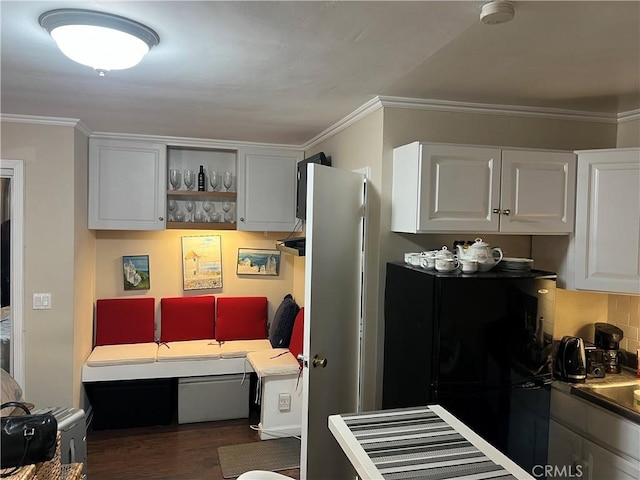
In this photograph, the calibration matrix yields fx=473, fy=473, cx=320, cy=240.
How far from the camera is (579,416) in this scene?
2.46 metres

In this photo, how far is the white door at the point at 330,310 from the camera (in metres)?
2.31

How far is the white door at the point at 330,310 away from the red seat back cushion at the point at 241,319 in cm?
189

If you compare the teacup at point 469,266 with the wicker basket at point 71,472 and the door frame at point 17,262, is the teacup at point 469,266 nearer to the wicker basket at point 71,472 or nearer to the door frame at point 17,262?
the wicker basket at point 71,472

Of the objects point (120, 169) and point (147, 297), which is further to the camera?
point (147, 297)

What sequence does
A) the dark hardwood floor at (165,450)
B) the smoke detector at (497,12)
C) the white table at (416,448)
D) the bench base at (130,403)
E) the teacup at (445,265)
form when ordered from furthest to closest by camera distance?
the bench base at (130,403)
the dark hardwood floor at (165,450)
the teacup at (445,265)
the smoke detector at (497,12)
the white table at (416,448)

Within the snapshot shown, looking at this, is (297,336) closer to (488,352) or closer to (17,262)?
(488,352)

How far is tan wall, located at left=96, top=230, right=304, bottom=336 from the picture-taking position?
165 inches

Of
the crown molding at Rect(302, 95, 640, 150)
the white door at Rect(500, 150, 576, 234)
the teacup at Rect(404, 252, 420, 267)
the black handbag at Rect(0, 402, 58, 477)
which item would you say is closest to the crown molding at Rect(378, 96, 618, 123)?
Answer: the crown molding at Rect(302, 95, 640, 150)

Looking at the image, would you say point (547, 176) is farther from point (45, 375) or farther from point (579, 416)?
point (45, 375)

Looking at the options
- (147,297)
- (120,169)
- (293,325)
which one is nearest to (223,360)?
(293,325)

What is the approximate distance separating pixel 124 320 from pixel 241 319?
3.29ft

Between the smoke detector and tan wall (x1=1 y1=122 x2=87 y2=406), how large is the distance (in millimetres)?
2904

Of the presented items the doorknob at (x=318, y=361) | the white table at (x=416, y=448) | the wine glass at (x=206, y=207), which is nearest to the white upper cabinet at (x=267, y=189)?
the wine glass at (x=206, y=207)

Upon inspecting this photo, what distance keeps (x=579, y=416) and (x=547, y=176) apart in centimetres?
126
